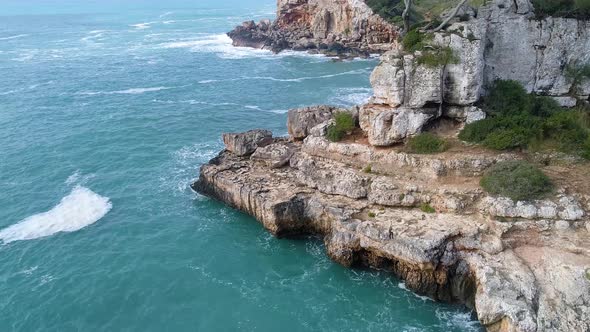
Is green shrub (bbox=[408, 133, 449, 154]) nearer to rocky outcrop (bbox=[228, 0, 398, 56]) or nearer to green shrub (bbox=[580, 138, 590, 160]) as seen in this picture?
green shrub (bbox=[580, 138, 590, 160])

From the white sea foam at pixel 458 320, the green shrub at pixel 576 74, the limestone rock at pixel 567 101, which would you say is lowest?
the white sea foam at pixel 458 320

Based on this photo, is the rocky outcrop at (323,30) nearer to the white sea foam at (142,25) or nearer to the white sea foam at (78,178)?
the white sea foam at (142,25)

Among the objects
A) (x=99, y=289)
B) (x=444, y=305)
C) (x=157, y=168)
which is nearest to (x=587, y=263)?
(x=444, y=305)

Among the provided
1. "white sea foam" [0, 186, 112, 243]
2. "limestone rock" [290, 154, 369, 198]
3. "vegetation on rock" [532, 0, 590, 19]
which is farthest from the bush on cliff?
"white sea foam" [0, 186, 112, 243]

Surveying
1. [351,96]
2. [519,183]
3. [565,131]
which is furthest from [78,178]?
[565,131]

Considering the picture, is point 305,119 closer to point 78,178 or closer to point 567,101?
point 567,101

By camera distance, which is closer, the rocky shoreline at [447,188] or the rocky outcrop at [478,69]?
the rocky shoreline at [447,188]

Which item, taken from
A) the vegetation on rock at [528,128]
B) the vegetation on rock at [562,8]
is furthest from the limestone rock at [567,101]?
the vegetation on rock at [562,8]

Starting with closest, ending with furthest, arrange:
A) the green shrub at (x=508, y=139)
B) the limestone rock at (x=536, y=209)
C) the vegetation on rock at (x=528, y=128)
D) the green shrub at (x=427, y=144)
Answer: the limestone rock at (x=536, y=209) → the vegetation on rock at (x=528, y=128) → the green shrub at (x=508, y=139) → the green shrub at (x=427, y=144)
